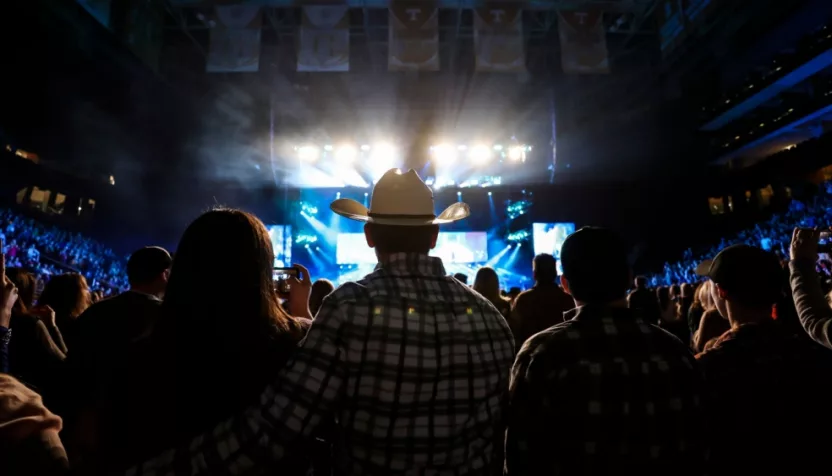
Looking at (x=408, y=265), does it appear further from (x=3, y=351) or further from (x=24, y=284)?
(x=24, y=284)

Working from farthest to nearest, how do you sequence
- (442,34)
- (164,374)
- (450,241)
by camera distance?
(450,241)
(442,34)
(164,374)

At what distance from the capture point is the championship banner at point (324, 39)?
1132cm

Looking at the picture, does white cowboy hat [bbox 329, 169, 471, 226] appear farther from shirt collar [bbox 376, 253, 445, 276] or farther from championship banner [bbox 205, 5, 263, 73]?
championship banner [bbox 205, 5, 263, 73]

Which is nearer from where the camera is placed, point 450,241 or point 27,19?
point 27,19

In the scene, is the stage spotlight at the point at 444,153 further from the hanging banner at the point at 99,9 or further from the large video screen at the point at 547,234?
the hanging banner at the point at 99,9

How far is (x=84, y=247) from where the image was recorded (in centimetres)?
1394

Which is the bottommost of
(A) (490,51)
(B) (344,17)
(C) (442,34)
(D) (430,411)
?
(D) (430,411)

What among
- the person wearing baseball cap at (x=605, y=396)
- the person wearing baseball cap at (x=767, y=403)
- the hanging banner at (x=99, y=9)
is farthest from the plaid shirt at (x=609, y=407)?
the hanging banner at (x=99, y=9)

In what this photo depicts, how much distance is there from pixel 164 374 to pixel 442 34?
16.7 metres

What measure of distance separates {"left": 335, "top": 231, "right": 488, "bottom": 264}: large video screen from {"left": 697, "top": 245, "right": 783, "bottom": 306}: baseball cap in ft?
49.3

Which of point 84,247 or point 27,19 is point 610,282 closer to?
point 27,19

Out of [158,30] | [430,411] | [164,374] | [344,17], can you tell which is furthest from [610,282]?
[158,30]

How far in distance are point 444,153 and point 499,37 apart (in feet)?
21.7

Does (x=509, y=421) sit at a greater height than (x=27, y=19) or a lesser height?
lesser
